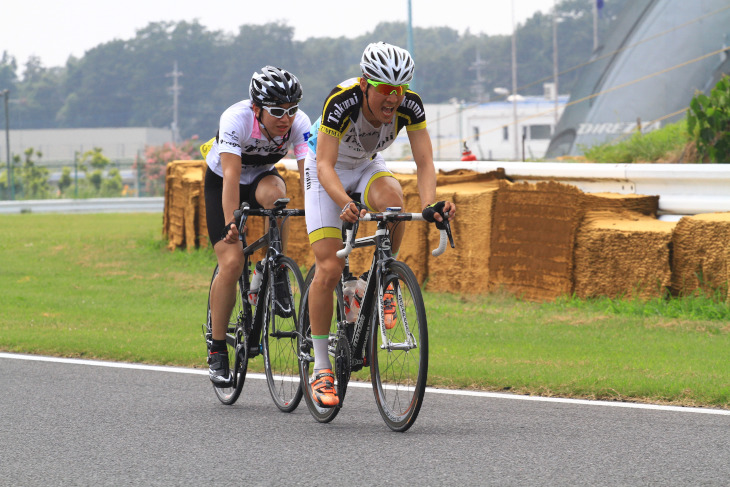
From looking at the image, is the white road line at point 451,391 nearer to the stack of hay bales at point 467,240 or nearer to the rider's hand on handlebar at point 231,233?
the rider's hand on handlebar at point 231,233

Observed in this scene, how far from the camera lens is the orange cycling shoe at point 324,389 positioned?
617 centimetres

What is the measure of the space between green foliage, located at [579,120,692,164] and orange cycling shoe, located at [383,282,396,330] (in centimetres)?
804

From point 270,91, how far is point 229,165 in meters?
0.50

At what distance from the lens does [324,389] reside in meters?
6.25

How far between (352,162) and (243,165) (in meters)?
0.95

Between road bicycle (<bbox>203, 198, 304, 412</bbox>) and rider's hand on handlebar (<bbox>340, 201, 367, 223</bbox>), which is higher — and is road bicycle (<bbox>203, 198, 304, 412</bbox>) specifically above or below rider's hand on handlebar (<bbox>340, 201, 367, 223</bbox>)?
below

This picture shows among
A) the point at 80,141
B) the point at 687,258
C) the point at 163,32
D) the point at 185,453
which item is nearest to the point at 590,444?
the point at 185,453

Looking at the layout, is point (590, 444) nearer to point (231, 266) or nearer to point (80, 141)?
point (231, 266)

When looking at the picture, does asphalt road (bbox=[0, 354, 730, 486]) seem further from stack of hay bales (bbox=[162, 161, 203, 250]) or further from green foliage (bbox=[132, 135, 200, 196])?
green foliage (bbox=[132, 135, 200, 196])

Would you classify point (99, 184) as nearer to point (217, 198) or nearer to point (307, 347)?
point (217, 198)

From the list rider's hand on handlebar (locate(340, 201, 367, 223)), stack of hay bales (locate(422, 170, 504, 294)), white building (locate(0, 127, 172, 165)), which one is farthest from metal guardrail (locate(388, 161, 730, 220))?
white building (locate(0, 127, 172, 165))

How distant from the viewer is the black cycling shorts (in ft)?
23.3

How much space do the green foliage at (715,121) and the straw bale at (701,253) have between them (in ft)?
6.54

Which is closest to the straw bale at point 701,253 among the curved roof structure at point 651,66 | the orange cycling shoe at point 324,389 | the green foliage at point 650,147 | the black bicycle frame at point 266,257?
the green foliage at point 650,147
